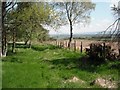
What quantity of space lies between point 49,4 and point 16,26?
4374 mm

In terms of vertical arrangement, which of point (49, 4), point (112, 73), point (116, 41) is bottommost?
point (112, 73)

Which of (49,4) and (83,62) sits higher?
(49,4)

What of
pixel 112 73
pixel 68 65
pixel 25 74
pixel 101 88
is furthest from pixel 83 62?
pixel 101 88

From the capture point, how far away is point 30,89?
14.3 metres

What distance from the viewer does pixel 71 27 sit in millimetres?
67062

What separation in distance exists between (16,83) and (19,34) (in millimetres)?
21723

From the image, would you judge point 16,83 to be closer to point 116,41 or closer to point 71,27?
point 116,41

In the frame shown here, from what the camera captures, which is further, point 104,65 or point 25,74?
point 104,65

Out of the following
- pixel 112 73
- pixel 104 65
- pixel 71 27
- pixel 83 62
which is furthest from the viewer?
pixel 71 27

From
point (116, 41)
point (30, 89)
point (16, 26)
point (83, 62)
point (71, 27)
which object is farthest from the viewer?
point (71, 27)

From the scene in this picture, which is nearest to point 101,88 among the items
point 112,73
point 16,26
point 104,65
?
point 112,73

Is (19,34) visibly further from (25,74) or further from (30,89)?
(30,89)

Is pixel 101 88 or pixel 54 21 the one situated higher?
pixel 54 21

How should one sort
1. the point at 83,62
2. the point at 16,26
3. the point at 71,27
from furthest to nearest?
the point at 71,27, the point at 16,26, the point at 83,62
